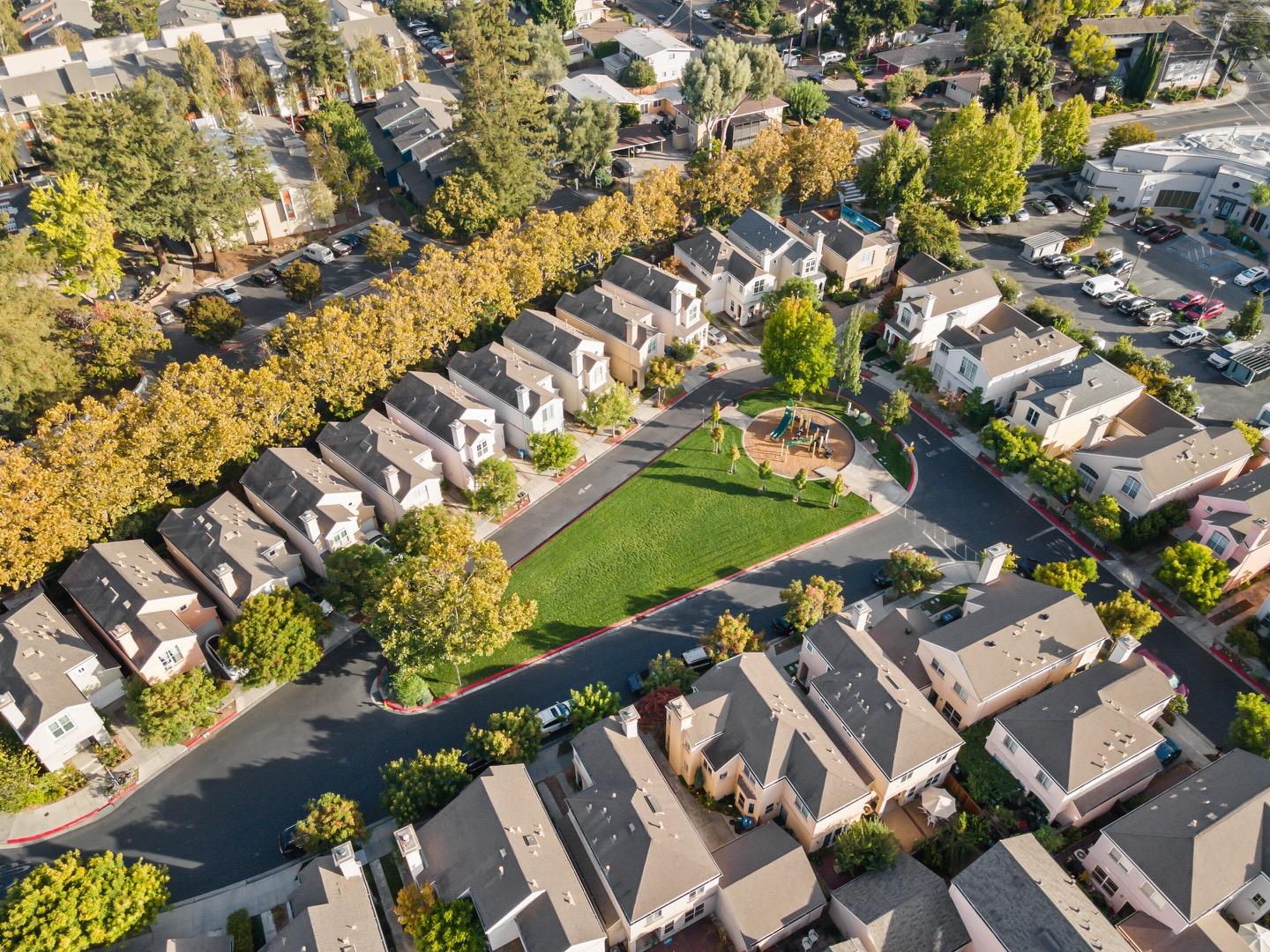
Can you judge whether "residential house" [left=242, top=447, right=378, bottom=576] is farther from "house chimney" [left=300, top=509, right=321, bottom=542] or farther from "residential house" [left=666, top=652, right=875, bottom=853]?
"residential house" [left=666, top=652, right=875, bottom=853]

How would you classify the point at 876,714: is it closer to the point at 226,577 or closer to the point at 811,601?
the point at 811,601

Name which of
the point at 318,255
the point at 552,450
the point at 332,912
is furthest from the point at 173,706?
the point at 318,255

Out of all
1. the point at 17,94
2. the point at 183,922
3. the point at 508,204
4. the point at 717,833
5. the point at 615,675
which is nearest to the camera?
the point at 183,922

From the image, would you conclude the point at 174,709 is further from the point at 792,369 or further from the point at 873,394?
the point at 873,394

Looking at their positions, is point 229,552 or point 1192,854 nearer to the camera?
point 1192,854

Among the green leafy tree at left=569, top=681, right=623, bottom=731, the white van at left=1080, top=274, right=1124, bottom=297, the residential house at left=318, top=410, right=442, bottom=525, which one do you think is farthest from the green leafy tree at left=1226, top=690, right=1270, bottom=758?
the residential house at left=318, top=410, right=442, bottom=525

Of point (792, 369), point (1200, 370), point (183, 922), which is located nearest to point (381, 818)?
point (183, 922)
